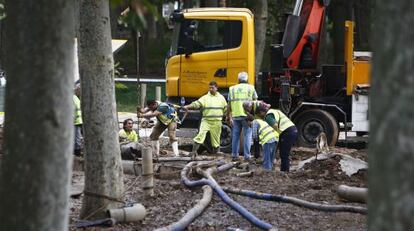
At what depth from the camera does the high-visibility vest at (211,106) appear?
651 inches

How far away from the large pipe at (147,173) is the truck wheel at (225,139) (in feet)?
23.6

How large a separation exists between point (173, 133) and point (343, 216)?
23.4ft

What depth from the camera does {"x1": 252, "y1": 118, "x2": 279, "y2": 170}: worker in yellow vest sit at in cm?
1420

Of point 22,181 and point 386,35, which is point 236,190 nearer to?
point 22,181

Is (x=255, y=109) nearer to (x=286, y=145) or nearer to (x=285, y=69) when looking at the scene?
(x=286, y=145)

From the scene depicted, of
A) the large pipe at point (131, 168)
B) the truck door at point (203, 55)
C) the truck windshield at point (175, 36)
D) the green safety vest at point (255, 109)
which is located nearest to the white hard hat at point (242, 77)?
the green safety vest at point (255, 109)

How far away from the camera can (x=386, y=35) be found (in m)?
2.61

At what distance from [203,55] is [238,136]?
223 cm

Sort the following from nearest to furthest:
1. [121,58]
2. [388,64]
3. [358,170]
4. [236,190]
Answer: [388,64] < [236,190] < [358,170] < [121,58]

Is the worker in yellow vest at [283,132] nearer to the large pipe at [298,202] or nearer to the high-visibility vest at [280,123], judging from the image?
the high-visibility vest at [280,123]

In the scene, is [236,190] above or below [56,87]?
below

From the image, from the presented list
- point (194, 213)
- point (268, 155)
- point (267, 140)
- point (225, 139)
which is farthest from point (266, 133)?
point (194, 213)

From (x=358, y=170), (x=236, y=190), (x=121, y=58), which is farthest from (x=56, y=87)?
(x=121, y=58)

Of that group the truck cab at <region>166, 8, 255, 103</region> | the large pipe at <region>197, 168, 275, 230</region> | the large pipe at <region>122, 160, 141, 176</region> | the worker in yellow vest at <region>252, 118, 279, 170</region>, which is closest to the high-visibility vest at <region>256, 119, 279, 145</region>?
the worker in yellow vest at <region>252, 118, 279, 170</region>
